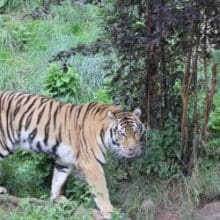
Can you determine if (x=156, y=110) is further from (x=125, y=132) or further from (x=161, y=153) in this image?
(x=125, y=132)

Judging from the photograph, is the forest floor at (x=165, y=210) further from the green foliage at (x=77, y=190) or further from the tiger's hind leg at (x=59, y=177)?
the tiger's hind leg at (x=59, y=177)

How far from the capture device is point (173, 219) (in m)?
6.65

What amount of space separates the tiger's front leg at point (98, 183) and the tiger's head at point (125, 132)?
0.23 meters

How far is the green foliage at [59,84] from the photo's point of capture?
869 centimetres

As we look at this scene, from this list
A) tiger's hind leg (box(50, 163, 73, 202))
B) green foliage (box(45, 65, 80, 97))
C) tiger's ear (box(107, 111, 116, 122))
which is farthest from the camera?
green foliage (box(45, 65, 80, 97))

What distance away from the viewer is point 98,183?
6.55 metres

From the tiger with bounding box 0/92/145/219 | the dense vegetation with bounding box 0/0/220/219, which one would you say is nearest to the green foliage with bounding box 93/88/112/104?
the dense vegetation with bounding box 0/0/220/219

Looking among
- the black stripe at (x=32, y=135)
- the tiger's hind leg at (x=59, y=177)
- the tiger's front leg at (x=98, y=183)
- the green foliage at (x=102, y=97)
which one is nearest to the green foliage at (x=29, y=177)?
the tiger's hind leg at (x=59, y=177)

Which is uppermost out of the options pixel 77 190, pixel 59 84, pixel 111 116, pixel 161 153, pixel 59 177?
Answer: pixel 59 84

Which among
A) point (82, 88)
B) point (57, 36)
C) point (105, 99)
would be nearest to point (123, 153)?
point (105, 99)

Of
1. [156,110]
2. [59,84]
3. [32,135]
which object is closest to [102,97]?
[59,84]

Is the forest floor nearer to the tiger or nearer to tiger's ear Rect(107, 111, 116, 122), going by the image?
the tiger

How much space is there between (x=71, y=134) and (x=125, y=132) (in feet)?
1.62

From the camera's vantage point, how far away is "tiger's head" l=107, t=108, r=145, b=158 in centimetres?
652
